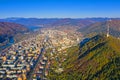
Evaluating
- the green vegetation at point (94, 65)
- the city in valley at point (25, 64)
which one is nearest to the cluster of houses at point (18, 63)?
the city in valley at point (25, 64)

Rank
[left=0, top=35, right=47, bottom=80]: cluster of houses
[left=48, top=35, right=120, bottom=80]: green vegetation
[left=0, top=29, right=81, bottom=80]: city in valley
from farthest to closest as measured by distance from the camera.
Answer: [left=0, top=35, right=47, bottom=80]: cluster of houses, [left=0, top=29, right=81, bottom=80]: city in valley, [left=48, top=35, right=120, bottom=80]: green vegetation

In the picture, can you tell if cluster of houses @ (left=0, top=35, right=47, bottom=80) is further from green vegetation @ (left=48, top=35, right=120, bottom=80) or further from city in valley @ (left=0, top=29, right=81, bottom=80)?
green vegetation @ (left=48, top=35, right=120, bottom=80)

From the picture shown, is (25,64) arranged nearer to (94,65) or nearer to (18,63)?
(18,63)

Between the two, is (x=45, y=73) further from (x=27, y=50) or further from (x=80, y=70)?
(x=27, y=50)

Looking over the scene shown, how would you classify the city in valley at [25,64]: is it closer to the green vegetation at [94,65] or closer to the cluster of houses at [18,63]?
the cluster of houses at [18,63]

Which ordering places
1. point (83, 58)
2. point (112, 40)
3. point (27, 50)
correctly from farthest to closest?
point (27, 50) → point (112, 40) → point (83, 58)

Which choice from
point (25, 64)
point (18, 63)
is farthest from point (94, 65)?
point (18, 63)

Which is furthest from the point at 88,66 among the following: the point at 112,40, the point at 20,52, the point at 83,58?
the point at 20,52

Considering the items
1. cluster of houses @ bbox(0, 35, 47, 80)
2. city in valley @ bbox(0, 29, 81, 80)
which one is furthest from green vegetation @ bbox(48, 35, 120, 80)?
cluster of houses @ bbox(0, 35, 47, 80)
